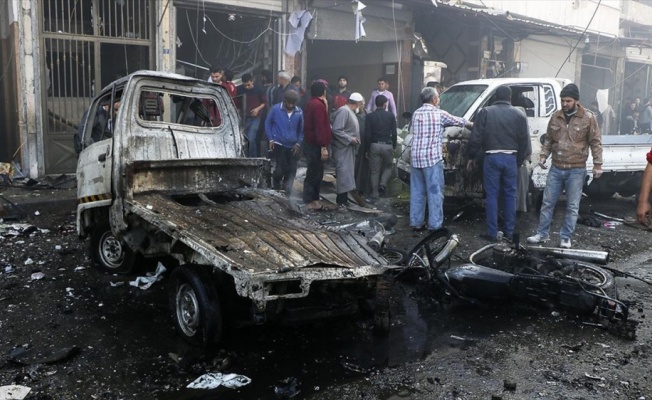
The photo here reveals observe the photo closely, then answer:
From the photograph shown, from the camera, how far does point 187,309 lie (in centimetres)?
443

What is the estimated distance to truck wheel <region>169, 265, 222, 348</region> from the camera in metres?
4.16

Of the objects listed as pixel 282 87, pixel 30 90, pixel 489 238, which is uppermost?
pixel 282 87

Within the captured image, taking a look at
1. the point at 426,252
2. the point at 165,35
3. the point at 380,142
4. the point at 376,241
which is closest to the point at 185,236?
the point at 376,241

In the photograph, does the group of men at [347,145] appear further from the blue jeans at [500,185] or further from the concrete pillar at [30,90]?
the concrete pillar at [30,90]

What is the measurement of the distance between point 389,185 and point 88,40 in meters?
5.93

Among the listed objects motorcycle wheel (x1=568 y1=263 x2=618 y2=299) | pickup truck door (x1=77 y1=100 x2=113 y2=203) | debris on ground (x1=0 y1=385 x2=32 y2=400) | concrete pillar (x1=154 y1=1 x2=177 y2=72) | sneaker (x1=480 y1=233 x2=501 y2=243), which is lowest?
debris on ground (x1=0 y1=385 x2=32 y2=400)

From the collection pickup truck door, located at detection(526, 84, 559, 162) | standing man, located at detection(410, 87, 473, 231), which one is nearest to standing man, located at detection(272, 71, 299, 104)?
standing man, located at detection(410, 87, 473, 231)

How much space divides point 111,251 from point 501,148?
15.8 ft

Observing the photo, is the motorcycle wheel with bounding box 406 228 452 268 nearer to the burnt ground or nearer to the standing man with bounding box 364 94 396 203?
the burnt ground

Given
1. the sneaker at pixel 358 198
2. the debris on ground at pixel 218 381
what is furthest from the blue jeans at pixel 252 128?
the debris on ground at pixel 218 381

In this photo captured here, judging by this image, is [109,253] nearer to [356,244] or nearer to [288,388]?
[356,244]

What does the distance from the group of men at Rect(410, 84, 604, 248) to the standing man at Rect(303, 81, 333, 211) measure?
132cm

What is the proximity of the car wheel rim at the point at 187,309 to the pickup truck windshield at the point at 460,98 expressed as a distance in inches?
235

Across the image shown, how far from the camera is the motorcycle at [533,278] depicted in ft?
15.9
